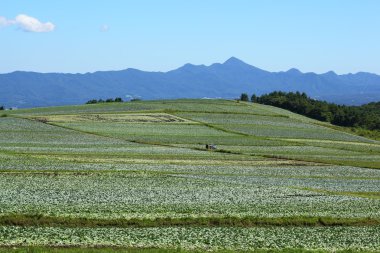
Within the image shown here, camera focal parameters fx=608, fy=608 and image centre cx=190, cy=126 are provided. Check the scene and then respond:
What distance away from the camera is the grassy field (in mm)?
31766

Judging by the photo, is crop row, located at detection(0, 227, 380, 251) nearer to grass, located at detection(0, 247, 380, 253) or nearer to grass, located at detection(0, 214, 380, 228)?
grass, located at detection(0, 247, 380, 253)

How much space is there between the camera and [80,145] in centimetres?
8506

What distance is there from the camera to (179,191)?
48.8 metres

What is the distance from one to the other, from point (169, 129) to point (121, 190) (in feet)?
214

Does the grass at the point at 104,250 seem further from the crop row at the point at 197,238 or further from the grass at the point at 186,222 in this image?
the grass at the point at 186,222

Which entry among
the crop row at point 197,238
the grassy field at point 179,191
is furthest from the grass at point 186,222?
the crop row at point 197,238

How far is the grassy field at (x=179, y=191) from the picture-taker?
31.8m

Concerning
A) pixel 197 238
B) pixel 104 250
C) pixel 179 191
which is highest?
pixel 104 250

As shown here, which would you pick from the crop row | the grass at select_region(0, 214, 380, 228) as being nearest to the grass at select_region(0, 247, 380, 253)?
the crop row

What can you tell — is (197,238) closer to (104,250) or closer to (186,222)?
(186,222)

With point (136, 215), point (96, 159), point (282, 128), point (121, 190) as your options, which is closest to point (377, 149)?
point (282, 128)

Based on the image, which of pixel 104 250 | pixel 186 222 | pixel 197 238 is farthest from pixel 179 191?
pixel 104 250

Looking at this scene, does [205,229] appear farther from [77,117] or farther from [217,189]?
[77,117]

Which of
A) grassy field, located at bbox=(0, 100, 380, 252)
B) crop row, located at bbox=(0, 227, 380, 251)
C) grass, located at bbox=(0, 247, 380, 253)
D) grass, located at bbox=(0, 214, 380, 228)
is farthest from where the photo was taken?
grass, located at bbox=(0, 214, 380, 228)
